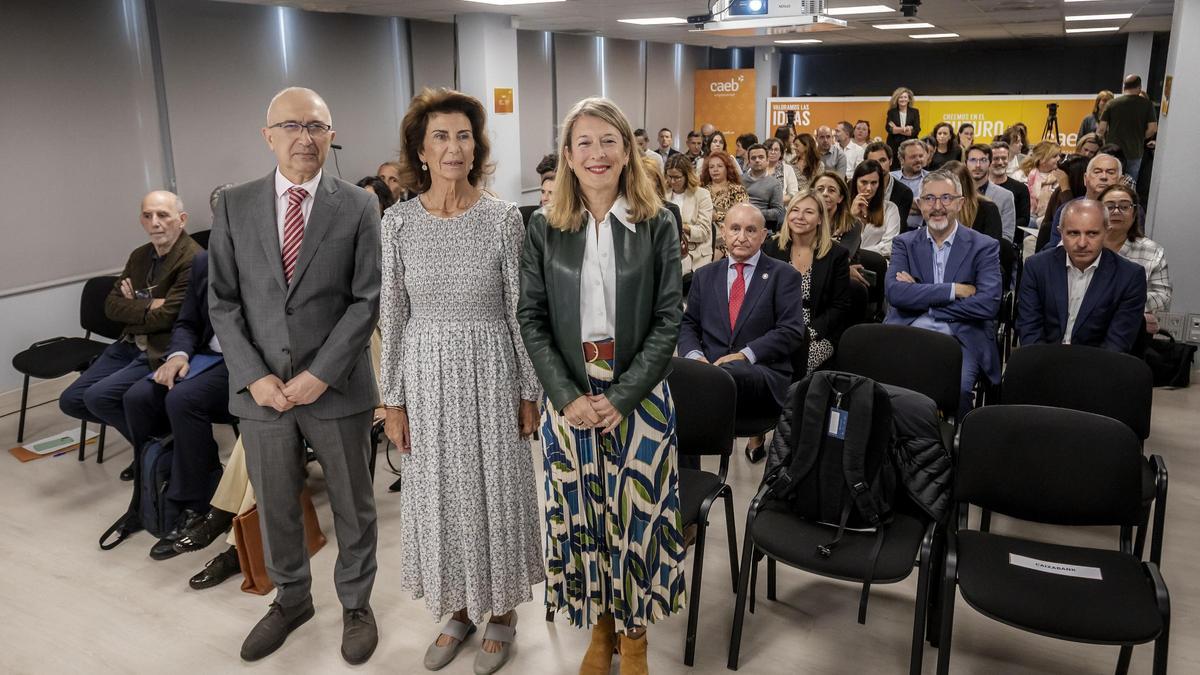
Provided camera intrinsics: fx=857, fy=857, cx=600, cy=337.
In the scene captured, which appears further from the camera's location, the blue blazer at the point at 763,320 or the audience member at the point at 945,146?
the audience member at the point at 945,146

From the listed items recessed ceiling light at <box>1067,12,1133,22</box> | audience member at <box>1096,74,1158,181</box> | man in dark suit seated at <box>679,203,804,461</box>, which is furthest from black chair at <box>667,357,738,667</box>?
recessed ceiling light at <box>1067,12,1133,22</box>

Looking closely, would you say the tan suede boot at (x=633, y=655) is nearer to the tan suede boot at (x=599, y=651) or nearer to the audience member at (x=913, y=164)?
the tan suede boot at (x=599, y=651)

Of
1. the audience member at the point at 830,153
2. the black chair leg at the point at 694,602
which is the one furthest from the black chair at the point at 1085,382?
the audience member at the point at 830,153

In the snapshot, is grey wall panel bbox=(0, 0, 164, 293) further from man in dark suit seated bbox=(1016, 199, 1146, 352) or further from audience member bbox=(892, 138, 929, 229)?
man in dark suit seated bbox=(1016, 199, 1146, 352)

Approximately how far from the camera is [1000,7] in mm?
9953

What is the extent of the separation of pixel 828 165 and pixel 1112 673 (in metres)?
8.88

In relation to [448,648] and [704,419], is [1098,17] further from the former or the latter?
[448,648]

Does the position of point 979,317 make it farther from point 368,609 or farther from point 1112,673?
point 368,609

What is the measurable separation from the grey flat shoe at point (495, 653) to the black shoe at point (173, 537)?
5.45 feet

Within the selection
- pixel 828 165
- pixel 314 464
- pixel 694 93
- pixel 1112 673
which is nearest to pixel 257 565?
pixel 314 464

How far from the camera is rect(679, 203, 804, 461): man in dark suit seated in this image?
3795 mm

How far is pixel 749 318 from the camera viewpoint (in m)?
3.89

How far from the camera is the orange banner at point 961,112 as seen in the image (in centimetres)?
1264

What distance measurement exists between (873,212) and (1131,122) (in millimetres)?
4670
